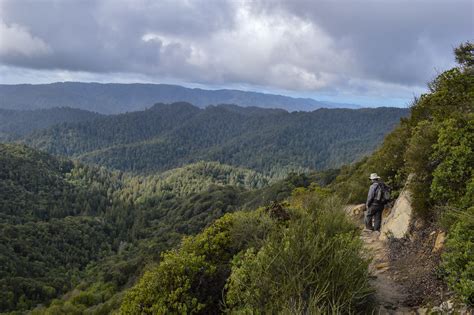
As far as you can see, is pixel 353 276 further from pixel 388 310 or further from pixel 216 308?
pixel 216 308

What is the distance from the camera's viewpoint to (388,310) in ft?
21.0

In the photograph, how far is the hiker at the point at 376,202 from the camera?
12.1 meters

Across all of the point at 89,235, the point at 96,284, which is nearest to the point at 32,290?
the point at 96,284

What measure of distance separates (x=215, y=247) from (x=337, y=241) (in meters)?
3.20

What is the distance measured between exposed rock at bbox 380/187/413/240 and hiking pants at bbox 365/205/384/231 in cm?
85

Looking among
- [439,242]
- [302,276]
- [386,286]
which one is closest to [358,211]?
[439,242]

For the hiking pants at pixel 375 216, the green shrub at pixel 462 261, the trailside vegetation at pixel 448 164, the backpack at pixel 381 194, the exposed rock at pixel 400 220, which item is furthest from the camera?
the hiking pants at pixel 375 216

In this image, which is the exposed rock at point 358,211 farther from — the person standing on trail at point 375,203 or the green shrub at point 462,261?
the green shrub at point 462,261

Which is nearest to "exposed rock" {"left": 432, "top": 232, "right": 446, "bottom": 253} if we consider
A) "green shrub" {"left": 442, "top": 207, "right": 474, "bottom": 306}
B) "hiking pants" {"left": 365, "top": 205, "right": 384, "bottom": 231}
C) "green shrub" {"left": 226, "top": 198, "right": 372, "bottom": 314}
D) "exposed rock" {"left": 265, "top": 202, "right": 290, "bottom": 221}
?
"green shrub" {"left": 442, "top": 207, "right": 474, "bottom": 306}

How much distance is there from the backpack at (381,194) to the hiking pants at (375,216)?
10.2 inches

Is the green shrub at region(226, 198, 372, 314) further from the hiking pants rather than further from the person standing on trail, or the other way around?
the hiking pants

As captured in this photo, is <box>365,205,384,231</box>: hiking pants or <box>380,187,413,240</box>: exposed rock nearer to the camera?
<box>380,187,413,240</box>: exposed rock

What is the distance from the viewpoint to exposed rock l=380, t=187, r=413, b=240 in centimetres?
1012

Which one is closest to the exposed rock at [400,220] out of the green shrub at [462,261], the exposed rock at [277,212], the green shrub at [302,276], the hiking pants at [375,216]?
the hiking pants at [375,216]
